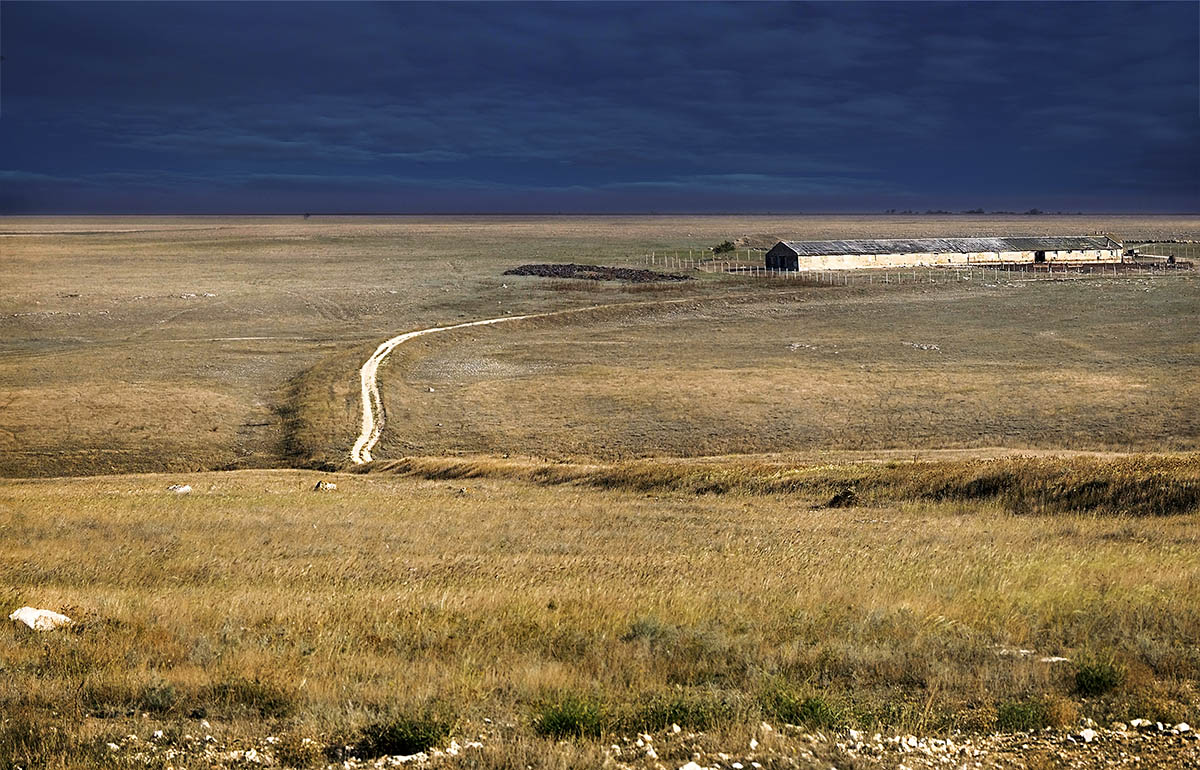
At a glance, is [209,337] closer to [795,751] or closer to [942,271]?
[795,751]

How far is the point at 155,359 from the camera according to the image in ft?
190

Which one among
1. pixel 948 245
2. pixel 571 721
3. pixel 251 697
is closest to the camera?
pixel 571 721

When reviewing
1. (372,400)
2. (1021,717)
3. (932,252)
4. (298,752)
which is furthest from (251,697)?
(932,252)

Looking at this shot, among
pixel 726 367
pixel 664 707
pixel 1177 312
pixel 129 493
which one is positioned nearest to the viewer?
pixel 664 707

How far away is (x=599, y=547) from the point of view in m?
17.5

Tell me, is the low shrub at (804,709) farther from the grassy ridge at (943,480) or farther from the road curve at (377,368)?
the road curve at (377,368)

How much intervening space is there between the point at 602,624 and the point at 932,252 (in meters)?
115

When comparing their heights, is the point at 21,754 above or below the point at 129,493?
above

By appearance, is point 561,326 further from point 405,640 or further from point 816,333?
point 405,640

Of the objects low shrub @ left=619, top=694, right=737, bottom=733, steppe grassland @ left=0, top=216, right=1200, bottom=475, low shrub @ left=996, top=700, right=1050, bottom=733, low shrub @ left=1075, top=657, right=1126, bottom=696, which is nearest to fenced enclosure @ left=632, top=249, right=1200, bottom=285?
steppe grassland @ left=0, top=216, right=1200, bottom=475

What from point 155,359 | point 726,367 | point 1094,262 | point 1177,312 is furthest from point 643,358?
point 1094,262

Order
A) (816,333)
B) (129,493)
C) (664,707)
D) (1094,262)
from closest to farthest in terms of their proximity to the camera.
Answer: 1. (664,707)
2. (129,493)
3. (816,333)
4. (1094,262)

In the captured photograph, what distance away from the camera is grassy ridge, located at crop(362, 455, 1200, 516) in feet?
64.5

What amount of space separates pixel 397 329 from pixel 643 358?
20.6 metres
